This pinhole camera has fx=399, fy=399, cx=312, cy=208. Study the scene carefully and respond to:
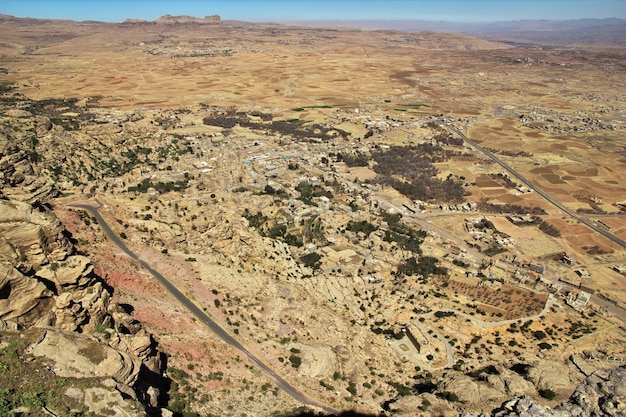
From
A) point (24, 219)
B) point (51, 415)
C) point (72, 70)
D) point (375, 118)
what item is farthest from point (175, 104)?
point (51, 415)

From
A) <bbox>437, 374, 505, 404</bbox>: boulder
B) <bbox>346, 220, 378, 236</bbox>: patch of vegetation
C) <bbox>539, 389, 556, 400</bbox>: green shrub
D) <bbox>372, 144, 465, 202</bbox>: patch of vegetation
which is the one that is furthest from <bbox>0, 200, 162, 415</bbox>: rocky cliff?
<bbox>372, 144, 465, 202</bbox>: patch of vegetation

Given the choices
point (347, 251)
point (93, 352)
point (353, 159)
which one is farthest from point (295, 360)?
point (353, 159)

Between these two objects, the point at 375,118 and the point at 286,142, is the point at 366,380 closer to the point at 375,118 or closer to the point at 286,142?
the point at 286,142

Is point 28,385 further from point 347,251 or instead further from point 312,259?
point 347,251

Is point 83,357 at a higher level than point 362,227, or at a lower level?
higher

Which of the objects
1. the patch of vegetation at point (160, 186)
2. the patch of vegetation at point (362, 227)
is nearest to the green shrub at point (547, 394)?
the patch of vegetation at point (362, 227)

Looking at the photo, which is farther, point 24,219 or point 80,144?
point 80,144

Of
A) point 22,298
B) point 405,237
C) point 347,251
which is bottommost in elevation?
point 405,237

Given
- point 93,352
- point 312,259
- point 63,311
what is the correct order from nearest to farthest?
point 93,352 < point 63,311 < point 312,259

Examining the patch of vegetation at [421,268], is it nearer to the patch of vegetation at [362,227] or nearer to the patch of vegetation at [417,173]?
the patch of vegetation at [362,227]
